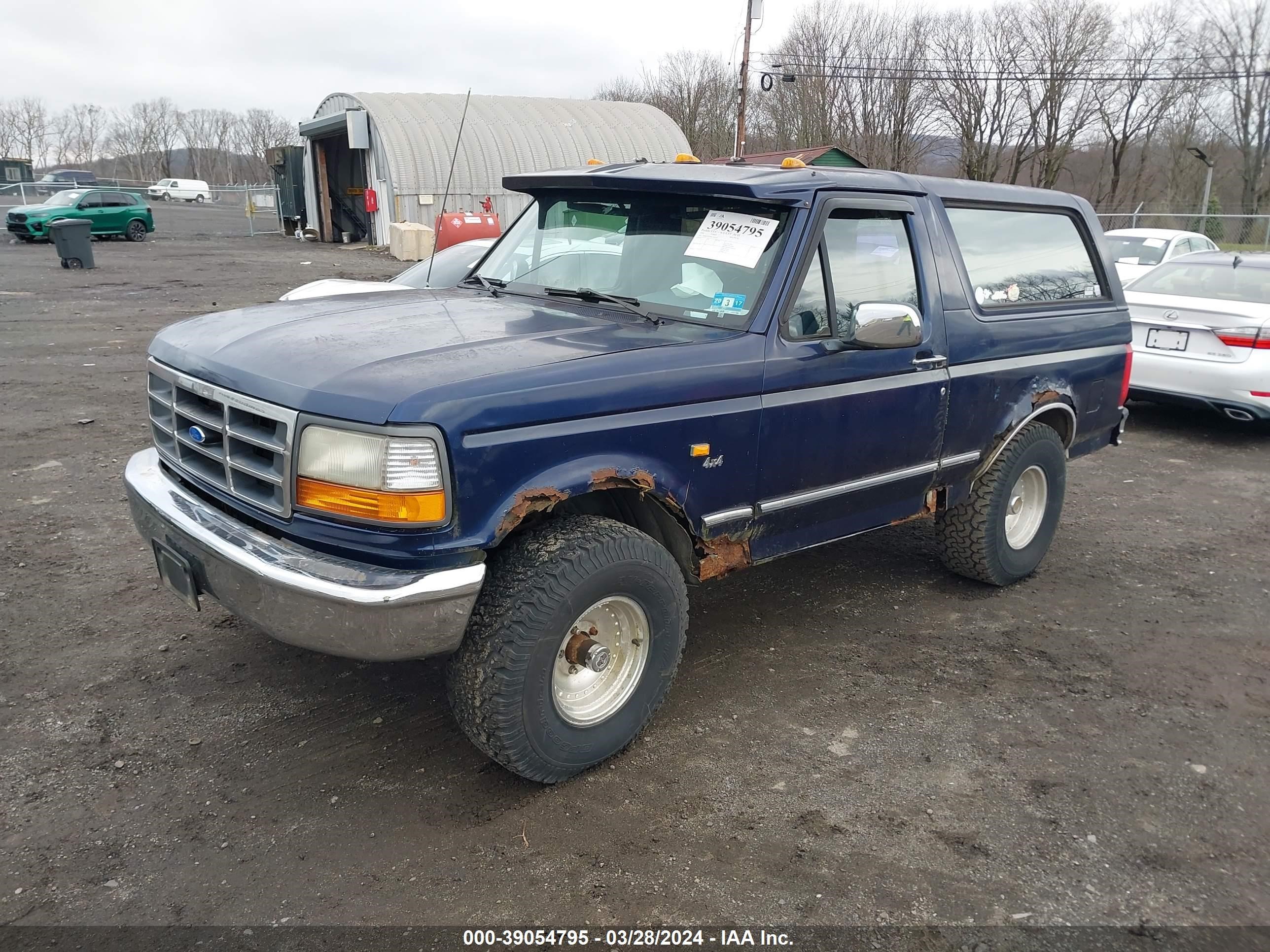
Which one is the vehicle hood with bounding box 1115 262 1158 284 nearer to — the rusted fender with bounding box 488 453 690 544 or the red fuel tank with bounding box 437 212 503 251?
the red fuel tank with bounding box 437 212 503 251

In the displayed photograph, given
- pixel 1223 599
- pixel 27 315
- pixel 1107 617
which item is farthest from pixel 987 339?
pixel 27 315

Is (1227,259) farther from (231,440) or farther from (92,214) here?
(92,214)

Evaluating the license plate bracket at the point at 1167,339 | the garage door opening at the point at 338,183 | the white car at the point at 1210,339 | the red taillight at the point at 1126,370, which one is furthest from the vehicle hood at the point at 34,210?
the red taillight at the point at 1126,370

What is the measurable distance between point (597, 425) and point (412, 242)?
82.5 ft

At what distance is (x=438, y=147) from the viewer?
2989 cm

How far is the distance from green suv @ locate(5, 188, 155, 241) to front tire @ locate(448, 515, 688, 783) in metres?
28.5

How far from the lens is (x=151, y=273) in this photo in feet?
67.4

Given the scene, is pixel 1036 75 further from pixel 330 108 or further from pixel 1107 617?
pixel 1107 617

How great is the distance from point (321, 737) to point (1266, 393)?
804 centimetres

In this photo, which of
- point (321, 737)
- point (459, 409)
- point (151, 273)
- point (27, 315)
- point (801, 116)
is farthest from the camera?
point (801, 116)

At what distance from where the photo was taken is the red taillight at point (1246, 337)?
7812mm

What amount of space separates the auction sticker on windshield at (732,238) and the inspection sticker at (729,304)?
0.14 m

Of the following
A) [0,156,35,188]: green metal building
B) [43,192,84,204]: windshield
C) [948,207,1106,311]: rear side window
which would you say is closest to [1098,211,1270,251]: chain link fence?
[948,207,1106,311]: rear side window

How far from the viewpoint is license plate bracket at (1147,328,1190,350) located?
8.20 m
